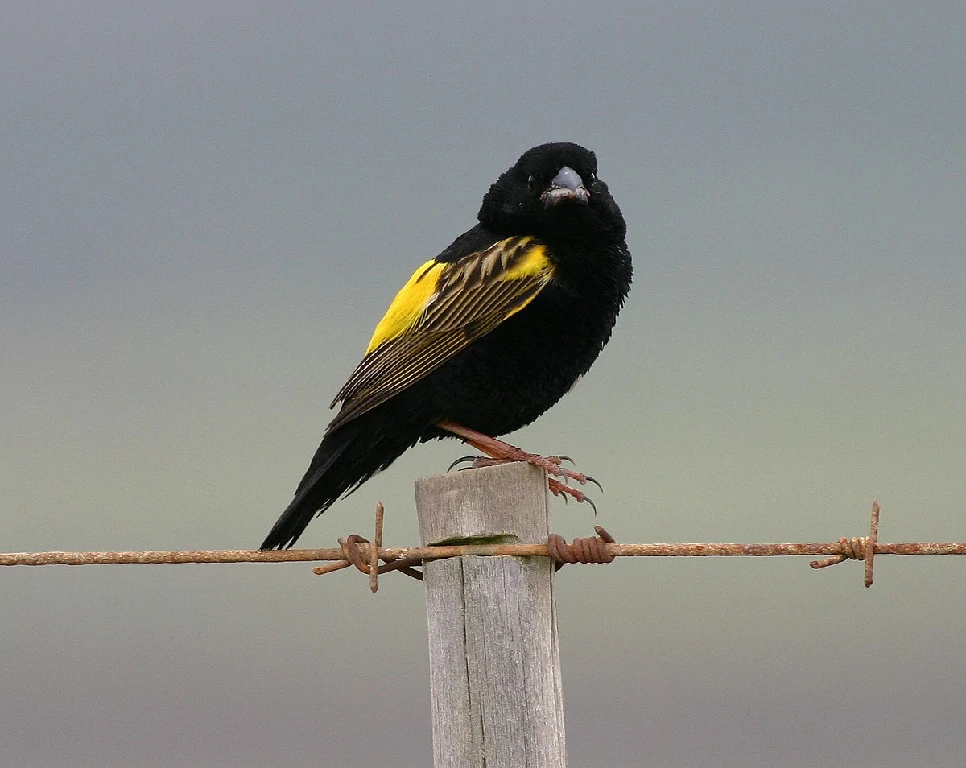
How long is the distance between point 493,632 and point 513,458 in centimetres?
126

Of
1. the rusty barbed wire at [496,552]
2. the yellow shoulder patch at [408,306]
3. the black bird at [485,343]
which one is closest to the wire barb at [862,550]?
the rusty barbed wire at [496,552]

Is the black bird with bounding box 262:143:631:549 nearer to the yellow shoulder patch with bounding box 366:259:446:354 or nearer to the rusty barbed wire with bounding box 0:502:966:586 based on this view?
the yellow shoulder patch with bounding box 366:259:446:354

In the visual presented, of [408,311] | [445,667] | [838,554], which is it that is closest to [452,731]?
[445,667]

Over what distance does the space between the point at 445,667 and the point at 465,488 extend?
0.46 meters

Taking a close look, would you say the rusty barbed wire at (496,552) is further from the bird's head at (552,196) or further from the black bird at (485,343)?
the bird's head at (552,196)

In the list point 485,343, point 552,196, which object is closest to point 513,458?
point 485,343

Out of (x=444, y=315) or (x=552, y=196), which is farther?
(x=552, y=196)

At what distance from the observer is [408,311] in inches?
181

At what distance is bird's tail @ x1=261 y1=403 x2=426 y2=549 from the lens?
4387 millimetres

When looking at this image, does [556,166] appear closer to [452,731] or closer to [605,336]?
[605,336]

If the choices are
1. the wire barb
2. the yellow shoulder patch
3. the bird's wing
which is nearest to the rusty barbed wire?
the wire barb

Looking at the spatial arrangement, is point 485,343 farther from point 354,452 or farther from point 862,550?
point 862,550

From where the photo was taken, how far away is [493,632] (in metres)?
3.03

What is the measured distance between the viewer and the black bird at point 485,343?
14.5 ft
